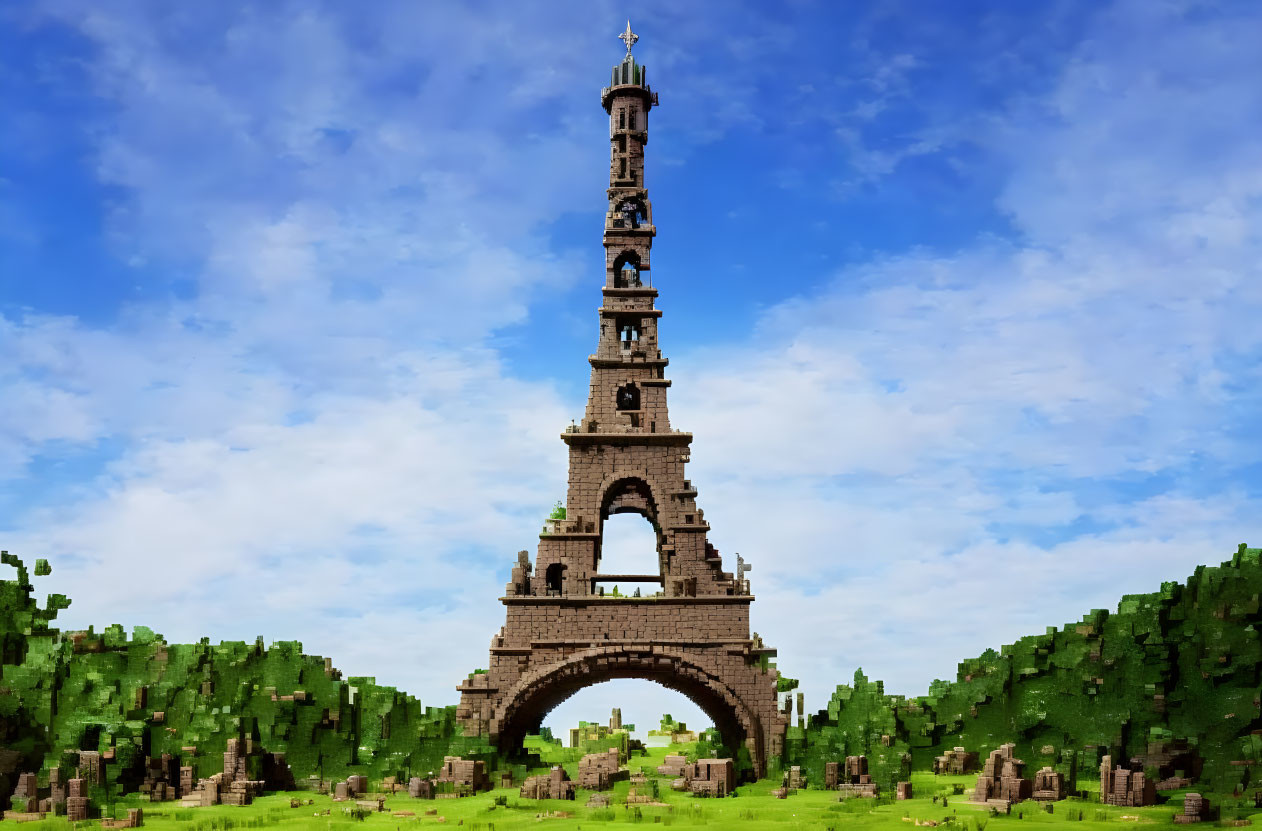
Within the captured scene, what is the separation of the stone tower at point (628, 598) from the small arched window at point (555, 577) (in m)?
0.04

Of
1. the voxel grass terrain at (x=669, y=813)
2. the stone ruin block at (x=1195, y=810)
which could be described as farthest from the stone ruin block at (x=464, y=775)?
the stone ruin block at (x=1195, y=810)

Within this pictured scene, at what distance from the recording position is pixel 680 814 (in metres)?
30.4

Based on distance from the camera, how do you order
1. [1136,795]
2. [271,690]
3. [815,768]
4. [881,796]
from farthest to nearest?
[271,690] < [815,768] < [881,796] < [1136,795]

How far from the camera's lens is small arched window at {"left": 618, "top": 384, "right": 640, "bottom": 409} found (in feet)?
143

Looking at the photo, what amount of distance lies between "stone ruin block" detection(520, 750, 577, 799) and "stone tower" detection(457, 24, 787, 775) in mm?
4662

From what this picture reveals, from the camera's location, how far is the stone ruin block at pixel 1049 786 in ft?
103

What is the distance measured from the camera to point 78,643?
42031 millimetres

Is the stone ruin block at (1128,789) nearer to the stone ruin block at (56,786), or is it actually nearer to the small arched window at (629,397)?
the small arched window at (629,397)

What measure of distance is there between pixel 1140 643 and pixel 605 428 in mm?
18471

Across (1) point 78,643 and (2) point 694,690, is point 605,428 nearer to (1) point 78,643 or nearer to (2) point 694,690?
(2) point 694,690

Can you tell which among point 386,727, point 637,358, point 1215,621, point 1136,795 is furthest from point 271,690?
point 1215,621

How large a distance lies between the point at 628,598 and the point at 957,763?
451 inches

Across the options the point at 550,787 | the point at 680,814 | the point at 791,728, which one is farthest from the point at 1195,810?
the point at 550,787

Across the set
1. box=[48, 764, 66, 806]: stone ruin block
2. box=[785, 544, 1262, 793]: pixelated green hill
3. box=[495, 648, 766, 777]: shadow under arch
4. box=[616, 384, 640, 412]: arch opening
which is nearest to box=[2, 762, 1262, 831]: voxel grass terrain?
box=[48, 764, 66, 806]: stone ruin block
